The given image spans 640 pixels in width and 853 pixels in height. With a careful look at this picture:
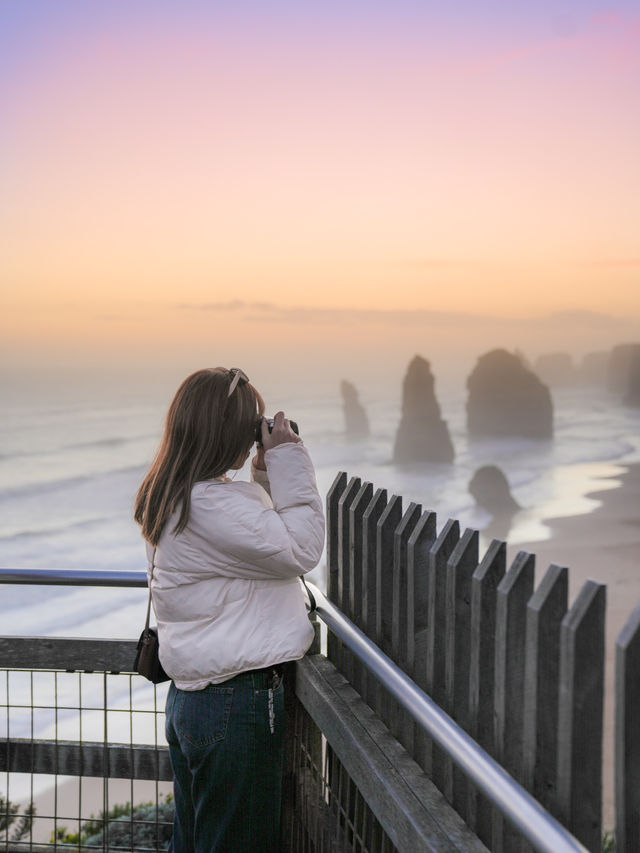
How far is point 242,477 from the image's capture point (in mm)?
2518

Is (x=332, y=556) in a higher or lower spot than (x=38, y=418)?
higher

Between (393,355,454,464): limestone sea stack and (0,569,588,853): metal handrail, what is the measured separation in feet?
292

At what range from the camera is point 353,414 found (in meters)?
78.9

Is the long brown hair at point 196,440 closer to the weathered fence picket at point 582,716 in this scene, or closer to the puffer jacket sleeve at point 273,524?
the puffer jacket sleeve at point 273,524

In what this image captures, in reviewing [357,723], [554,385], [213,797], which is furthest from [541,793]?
[554,385]

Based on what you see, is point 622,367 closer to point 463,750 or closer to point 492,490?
point 492,490

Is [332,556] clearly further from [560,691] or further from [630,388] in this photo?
[630,388]

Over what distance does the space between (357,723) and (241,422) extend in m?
0.81

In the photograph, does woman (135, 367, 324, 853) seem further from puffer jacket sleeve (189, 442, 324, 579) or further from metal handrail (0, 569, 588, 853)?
metal handrail (0, 569, 588, 853)

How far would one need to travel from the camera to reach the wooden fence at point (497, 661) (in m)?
1.40

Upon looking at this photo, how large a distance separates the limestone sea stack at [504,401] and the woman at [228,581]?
97533 millimetres

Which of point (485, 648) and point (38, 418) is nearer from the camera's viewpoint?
point (485, 648)

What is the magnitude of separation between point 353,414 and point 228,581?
7665 cm

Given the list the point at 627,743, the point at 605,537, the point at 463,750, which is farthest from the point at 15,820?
the point at 605,537
